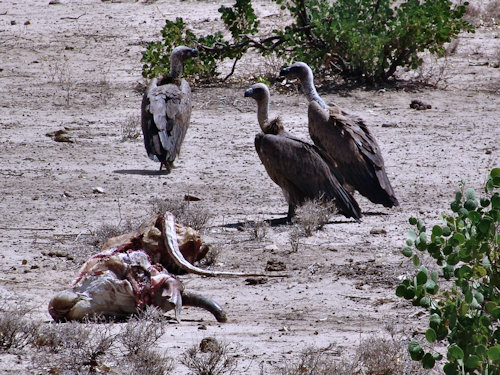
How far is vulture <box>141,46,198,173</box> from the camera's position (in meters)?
9.94

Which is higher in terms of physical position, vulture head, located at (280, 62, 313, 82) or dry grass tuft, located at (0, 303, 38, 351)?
vulture head, located at (280, 62, 313, 82)

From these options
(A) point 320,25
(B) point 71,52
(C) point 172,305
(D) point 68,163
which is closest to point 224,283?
(C) point 172,305

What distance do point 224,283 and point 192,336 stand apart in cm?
124

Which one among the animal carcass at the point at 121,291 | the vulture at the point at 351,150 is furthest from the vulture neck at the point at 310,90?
the animal carcass at the point at 121,291

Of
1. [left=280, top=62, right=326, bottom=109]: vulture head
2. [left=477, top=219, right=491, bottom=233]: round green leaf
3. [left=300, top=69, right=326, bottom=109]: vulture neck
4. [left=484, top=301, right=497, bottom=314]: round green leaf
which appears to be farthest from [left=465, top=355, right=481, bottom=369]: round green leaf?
[left=280, top=62, right=326, bottom=109]: vulture head

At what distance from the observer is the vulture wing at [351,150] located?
8.70m

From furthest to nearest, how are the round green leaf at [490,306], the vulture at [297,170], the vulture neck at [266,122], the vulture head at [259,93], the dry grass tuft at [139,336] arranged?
the vulture head at [259,93] → the vulture neck at [266,122] → the vulture at [297,170] → the dry grass tuft at [139,336] → the round green leaf at [490,306]

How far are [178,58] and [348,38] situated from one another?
2.53 metres

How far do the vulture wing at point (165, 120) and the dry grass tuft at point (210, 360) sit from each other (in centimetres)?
539

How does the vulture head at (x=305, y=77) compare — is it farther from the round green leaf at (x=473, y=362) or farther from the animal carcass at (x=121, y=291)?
the round green leaf at (x=473, y=362)

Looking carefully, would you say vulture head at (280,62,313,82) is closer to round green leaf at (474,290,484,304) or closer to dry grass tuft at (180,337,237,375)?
dry grass tuft at (180,337,237,375)

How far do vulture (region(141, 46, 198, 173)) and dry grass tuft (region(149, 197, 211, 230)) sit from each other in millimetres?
1992

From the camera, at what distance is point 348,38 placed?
43.1ft

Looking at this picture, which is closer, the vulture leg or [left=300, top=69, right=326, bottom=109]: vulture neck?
the vulture leg
